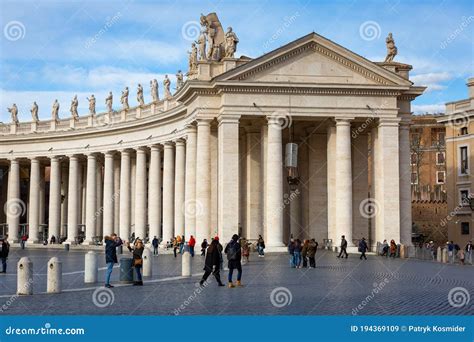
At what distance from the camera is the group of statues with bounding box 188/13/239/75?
68500 mm

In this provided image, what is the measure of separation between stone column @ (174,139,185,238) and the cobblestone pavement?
34.8 m

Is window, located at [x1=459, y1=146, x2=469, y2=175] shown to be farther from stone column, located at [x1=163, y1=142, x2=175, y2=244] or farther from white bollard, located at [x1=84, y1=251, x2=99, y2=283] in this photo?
white bollard, located at [x1=84, y1=251, x2=99, y2=283]

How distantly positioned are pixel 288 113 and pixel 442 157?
7190cm

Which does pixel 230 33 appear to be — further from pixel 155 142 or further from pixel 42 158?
pixel 42 158

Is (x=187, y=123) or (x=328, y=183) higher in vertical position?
(x=187, y=123)

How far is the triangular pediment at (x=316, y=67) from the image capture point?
66750 millimetres

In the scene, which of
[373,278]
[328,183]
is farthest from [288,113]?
[373,278]

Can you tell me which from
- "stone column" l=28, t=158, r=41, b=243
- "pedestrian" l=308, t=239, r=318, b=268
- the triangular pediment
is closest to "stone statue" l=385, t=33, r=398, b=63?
the triangular pediment

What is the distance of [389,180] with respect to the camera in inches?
2702

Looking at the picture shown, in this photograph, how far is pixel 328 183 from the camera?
7069cm

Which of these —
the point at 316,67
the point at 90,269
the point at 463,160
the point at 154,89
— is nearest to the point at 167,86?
the point at 154,89

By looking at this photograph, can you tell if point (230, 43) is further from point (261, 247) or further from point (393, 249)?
point (393, 249)

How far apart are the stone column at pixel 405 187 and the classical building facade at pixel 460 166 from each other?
1695 cm

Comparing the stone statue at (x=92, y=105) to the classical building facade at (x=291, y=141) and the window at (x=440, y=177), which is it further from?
the window at (x=440, y=177)
